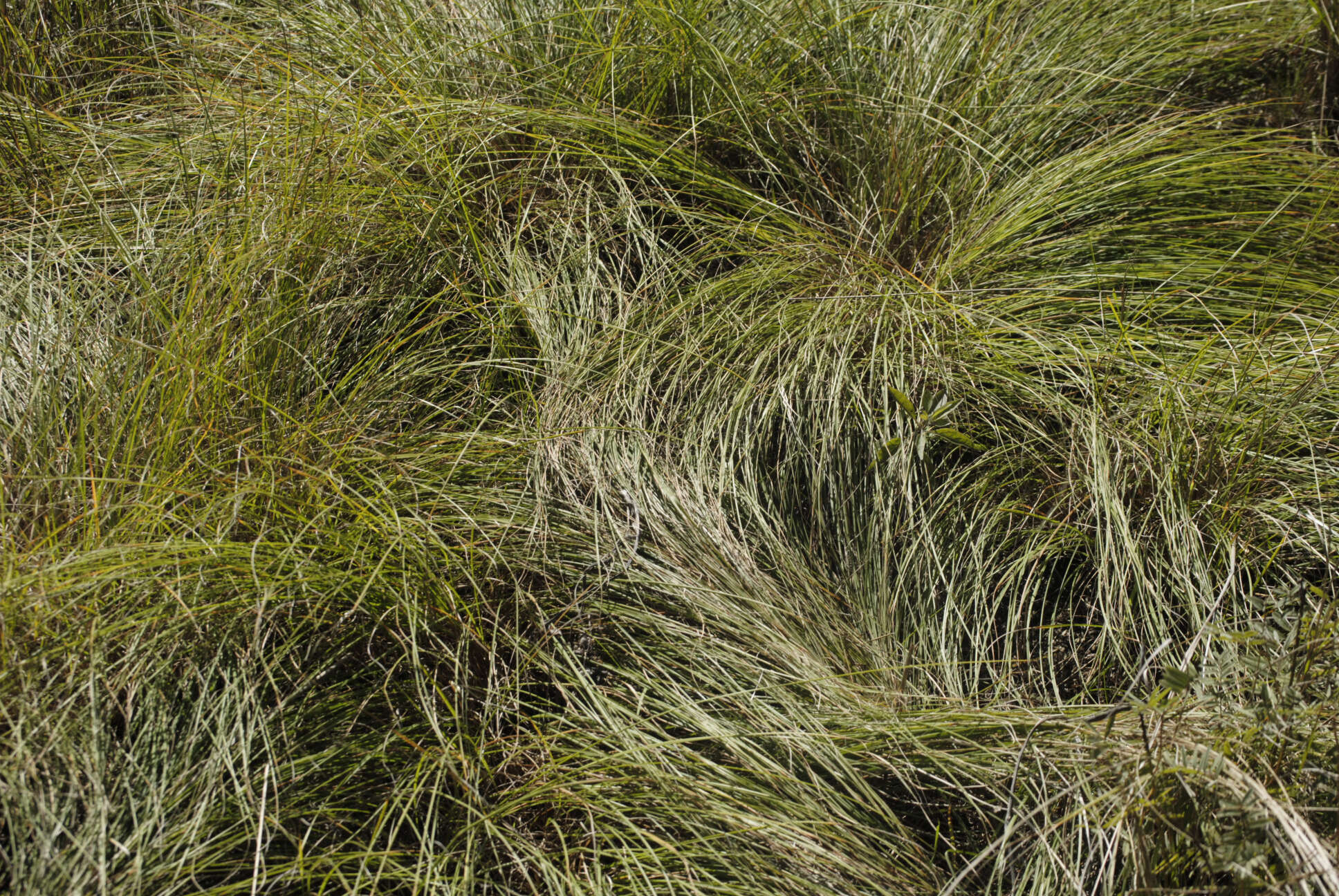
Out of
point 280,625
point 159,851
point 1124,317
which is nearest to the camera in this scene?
point 159,851

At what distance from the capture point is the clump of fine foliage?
1.26 m

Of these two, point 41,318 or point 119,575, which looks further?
point 41,318

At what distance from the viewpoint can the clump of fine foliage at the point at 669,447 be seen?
4.13 feet

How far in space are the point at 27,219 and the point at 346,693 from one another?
1.24 meters

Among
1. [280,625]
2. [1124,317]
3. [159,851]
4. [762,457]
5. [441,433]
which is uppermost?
[1124,317]

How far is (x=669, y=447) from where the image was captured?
1.71 meters

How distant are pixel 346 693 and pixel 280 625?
5.2 inches

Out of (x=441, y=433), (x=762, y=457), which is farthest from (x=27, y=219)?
(x=762, y=457)

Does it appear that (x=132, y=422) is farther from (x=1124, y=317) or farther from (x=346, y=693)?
(x=1124, y=317)

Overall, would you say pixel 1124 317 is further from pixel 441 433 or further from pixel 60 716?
pixel 60 716

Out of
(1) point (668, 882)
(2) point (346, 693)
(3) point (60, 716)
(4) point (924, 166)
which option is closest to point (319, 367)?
(2) point (346, 693)

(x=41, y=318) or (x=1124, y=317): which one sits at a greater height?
(x=1124, y=317)

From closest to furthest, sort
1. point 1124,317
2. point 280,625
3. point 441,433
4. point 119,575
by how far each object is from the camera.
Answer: point 119,575 < point 280,625 < point 441,433 < point 1124,317

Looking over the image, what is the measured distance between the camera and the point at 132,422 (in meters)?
1.45
